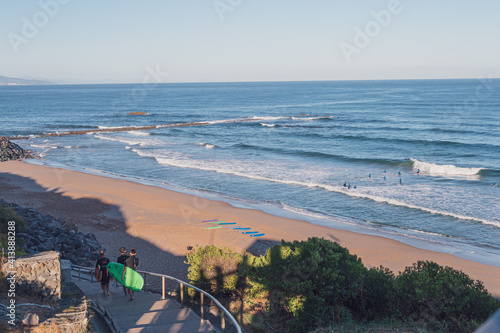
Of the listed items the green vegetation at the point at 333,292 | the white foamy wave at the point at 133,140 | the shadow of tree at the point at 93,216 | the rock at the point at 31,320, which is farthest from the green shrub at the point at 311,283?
the white foamy wave at the point at 133,140

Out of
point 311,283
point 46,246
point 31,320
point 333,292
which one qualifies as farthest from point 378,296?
point 46,246

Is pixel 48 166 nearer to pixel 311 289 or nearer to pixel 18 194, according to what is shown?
pixel 18 194

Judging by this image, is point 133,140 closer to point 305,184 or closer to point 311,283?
point 305,184

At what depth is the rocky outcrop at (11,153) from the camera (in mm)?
39528

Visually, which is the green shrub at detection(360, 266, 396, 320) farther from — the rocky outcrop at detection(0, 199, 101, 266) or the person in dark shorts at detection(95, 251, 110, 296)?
the rocky outcrop at detection(0, 199, 101, 266)

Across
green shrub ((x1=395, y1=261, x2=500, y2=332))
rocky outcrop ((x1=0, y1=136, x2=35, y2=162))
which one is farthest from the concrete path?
rocky outcrop ((x1=0, y1=136, x2=35, y2=162))

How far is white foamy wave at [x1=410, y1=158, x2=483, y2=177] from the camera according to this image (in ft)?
101

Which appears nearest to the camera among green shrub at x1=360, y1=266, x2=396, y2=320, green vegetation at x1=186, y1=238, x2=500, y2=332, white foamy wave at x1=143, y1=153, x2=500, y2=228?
green vegetation at x1=186, y1=238, x2=500, y2=332

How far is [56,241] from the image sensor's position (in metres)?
14.9

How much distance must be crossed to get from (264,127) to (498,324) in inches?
2338

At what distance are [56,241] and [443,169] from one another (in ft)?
90.2

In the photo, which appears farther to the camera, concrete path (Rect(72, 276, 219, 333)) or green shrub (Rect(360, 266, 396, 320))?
green shrub (Rect(360, 266, 396, 320))

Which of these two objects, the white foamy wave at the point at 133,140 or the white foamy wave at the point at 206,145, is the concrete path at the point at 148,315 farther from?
the white foamy wave at the point at 133,140

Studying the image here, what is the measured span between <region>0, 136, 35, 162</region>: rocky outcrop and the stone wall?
36.8 meters
